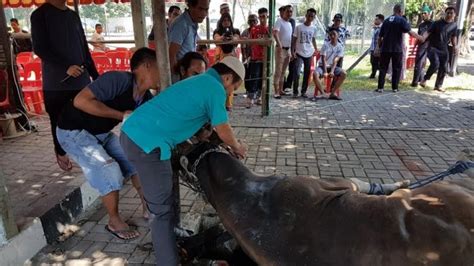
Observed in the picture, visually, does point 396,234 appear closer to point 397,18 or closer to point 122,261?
point 122,261

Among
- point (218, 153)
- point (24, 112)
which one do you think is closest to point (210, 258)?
point (218, 153)

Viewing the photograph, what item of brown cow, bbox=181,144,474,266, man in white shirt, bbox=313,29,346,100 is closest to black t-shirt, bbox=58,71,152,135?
brown cow, bbox=181,144,474,266

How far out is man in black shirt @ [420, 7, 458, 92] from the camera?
31.2 ft

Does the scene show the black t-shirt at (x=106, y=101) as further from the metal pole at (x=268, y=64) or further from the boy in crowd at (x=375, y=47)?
the boy in crowd at (x=375, y=47)

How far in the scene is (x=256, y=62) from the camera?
7914 millimetres

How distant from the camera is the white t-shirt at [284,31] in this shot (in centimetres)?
863

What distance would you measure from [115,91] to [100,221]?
55.9 inches

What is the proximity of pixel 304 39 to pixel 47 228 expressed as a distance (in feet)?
23.0

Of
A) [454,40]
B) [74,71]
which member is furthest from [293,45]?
[74,71]

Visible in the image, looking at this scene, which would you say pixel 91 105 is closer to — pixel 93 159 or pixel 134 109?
pixel 134 109

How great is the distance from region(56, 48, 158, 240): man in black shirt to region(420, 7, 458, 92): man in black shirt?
8.84m

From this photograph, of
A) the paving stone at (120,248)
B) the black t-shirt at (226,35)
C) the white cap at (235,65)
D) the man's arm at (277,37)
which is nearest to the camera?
the white cap at (235,65)

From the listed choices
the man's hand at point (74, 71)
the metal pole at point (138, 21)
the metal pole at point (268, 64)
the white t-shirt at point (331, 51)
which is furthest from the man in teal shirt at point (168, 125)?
the white t-shirt at point (331, 51)

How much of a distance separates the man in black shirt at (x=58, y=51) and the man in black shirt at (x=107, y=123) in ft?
2.38
